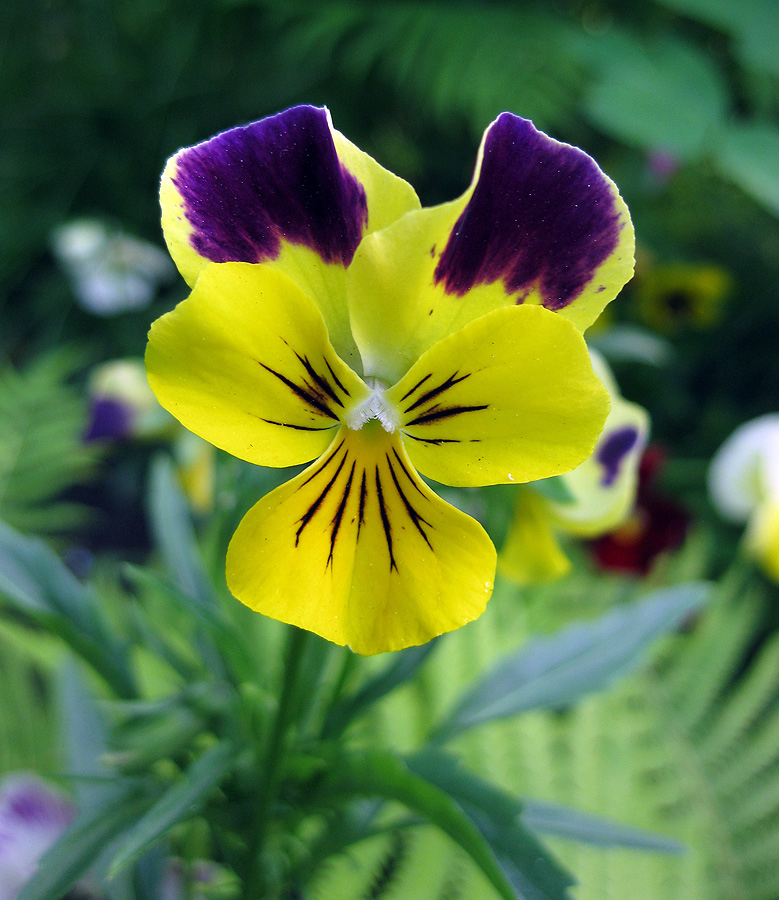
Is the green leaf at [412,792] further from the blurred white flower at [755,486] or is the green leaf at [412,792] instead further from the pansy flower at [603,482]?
the blurred white flower at [755,486]

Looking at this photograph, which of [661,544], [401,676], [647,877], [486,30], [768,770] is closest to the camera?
[401,676]

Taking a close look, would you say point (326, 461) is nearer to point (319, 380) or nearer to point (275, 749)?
point (319, 380)

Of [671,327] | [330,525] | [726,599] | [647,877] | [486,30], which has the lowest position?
[647,877]

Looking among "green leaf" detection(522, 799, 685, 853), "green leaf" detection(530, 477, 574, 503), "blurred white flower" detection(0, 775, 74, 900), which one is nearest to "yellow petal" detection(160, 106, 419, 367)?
"green leaf" detection(530, 477, 574, 503)

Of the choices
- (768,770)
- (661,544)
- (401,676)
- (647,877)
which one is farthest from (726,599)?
(401,676)

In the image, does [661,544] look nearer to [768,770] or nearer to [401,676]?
[768,770]

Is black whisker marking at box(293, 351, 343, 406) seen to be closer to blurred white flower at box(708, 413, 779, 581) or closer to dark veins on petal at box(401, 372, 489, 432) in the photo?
dark veins on petal at box(401, 372, 489, 432)
